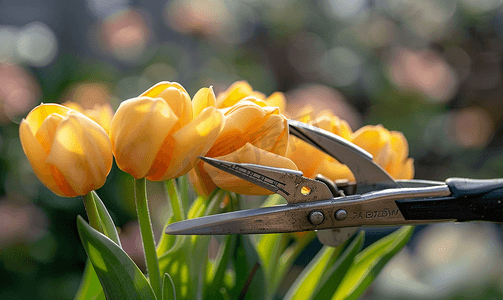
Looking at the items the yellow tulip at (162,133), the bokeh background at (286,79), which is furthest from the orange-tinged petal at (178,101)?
the bokeh background at (286,79)

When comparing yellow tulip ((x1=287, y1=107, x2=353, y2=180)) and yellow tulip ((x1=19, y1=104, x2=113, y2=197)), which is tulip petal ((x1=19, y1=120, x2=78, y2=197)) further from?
yellow tulip ((x1=287, y1=107, x2=353, y2=180))

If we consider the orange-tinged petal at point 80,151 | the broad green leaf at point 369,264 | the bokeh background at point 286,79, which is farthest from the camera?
the bokeh background at point 286,79

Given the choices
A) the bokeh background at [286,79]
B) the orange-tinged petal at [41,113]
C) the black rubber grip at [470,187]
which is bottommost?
the bokeh background at [286,79]

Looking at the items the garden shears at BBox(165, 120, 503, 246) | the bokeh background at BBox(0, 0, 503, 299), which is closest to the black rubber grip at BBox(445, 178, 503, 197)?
the garden shears at BBox(165, 120, 503, 246)

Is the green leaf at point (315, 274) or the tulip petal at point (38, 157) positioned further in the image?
the green leaf at point (315, 274)

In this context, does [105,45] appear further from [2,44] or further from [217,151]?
[217,151]

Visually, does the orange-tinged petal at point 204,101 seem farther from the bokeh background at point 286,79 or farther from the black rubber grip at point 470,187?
the bokeh background at point 286,79
